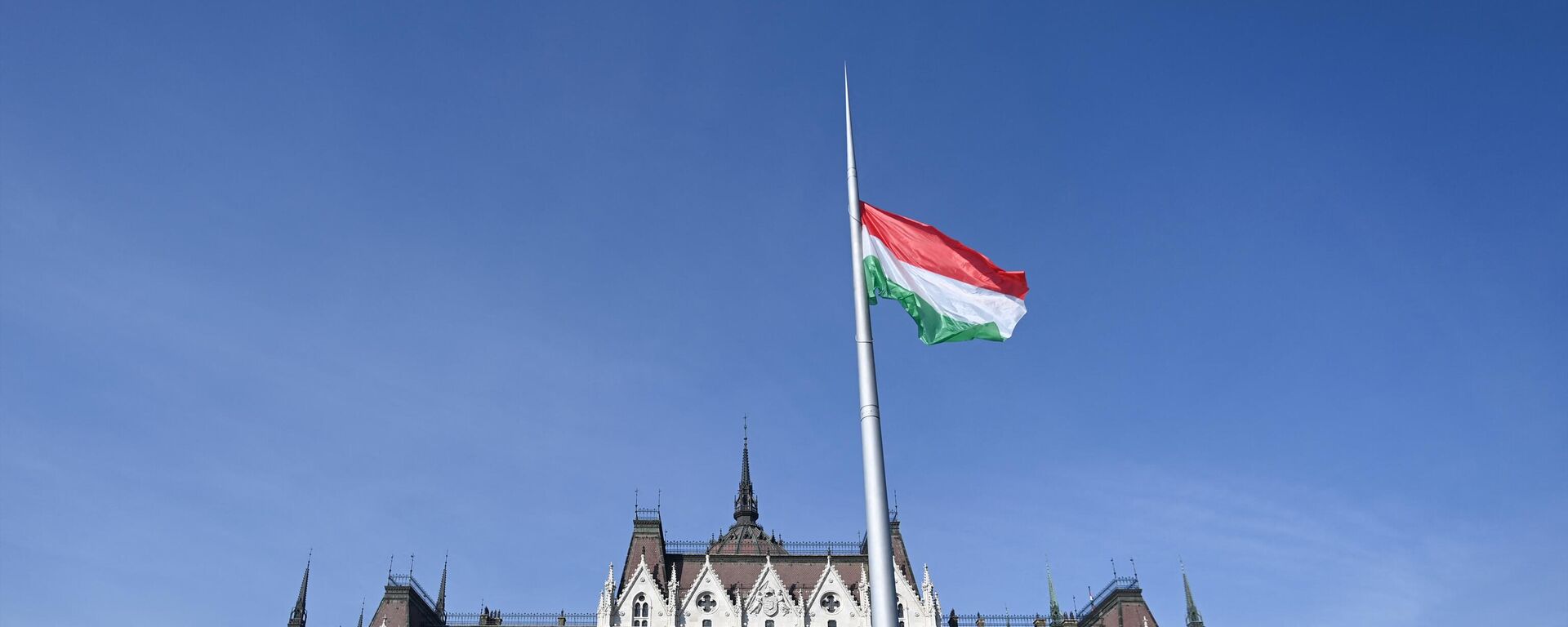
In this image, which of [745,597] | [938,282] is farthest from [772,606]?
[938,282]

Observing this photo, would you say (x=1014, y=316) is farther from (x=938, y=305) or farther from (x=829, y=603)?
(x=829, y=603)

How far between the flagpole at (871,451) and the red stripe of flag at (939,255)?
71cm

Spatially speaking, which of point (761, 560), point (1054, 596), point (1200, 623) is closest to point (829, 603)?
point (761, 560)

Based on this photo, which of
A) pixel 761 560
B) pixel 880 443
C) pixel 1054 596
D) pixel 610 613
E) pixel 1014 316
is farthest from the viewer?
pixel 1054 596

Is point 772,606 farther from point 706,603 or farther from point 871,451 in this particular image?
point 871,451

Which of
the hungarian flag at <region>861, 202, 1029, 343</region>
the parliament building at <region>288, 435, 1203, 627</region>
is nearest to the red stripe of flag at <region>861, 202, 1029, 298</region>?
the hungarian flag at <region>861, 202, 1029, 343</region>

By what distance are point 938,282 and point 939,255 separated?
0.54 m

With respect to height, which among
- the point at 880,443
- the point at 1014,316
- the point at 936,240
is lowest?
the point at 880,443

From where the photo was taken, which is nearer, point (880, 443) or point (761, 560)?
point (880, 443)

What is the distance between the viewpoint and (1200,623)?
7206 centimetres

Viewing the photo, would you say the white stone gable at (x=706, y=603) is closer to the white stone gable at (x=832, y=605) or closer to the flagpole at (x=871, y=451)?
the white stone gable at (x=832, y=605)

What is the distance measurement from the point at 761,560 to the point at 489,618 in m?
18.9

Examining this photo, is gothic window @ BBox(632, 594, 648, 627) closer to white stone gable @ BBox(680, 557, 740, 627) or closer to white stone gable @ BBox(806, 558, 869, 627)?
white stone gable @ BBox(680, 557, 740, 627)

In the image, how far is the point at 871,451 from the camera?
17016 mm
